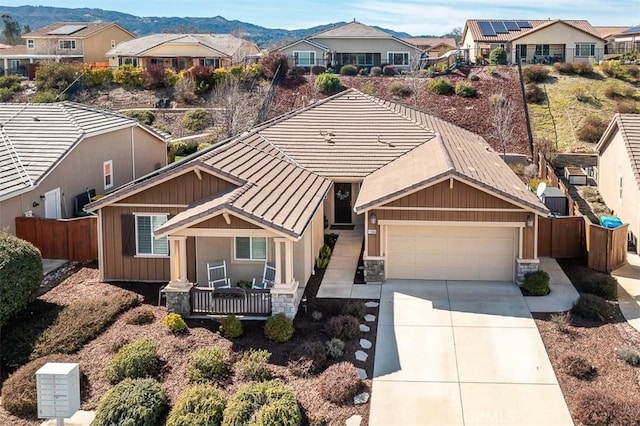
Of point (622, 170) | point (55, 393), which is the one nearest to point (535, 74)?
point (622, 170)

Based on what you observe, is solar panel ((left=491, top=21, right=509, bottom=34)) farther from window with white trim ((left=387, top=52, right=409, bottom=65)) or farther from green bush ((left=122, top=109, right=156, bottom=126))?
green bush ((left=122, top=109, right=156, bottom=126))

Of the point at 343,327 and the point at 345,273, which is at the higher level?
the point at 345,273

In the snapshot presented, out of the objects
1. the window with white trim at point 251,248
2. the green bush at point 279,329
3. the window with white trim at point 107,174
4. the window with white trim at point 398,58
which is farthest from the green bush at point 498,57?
the green bush at point 279,329

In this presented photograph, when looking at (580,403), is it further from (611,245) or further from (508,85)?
(508,85)

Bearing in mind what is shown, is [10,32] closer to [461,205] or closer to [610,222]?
[610,222]

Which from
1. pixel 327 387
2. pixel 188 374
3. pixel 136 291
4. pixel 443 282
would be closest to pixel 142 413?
pixel 188 374

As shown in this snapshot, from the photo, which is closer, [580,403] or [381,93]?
[580,403]
